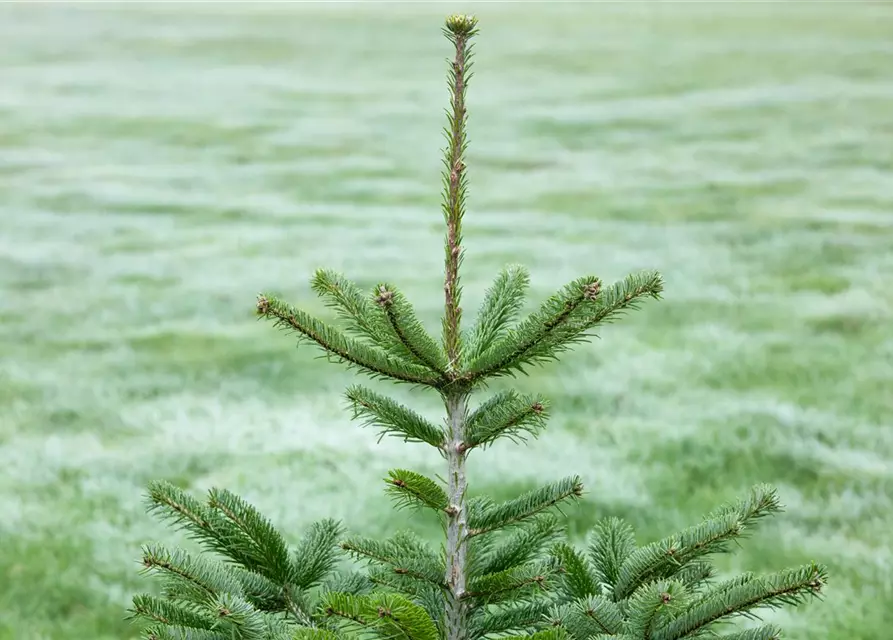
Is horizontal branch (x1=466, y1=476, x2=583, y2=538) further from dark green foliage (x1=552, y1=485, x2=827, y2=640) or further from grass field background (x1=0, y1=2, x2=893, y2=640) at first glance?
grass field background (x1=0, y1=2, x2=893, y2=640)

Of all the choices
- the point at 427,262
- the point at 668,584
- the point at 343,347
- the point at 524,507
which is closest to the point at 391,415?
the point at 343,347

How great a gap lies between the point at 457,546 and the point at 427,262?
625 cm

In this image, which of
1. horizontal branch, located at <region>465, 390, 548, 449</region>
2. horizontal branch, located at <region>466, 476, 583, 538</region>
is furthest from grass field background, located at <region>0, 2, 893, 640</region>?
horizontal branch, located at <region>465, 390, 548, 449</region>

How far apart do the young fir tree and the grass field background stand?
1.79m

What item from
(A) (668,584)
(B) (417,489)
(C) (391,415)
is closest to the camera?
(A) (668,584)

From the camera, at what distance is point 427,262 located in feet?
25.7

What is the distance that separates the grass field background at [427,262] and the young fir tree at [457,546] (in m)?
1.79

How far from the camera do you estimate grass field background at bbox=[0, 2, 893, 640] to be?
4.09 metres

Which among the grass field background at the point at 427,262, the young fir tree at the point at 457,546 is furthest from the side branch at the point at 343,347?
the grass field background at the point at 427,262

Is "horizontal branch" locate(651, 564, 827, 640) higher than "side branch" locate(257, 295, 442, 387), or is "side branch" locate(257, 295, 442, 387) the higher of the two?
"side branch" locate(257, 295, 442, 387)

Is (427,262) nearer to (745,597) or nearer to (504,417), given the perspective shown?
(504,417)

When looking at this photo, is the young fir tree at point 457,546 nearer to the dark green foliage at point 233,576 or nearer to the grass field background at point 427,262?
the dark green foliage at point 233,576

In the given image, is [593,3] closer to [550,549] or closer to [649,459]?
[649,459]

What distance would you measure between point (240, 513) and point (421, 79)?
44.9ft
